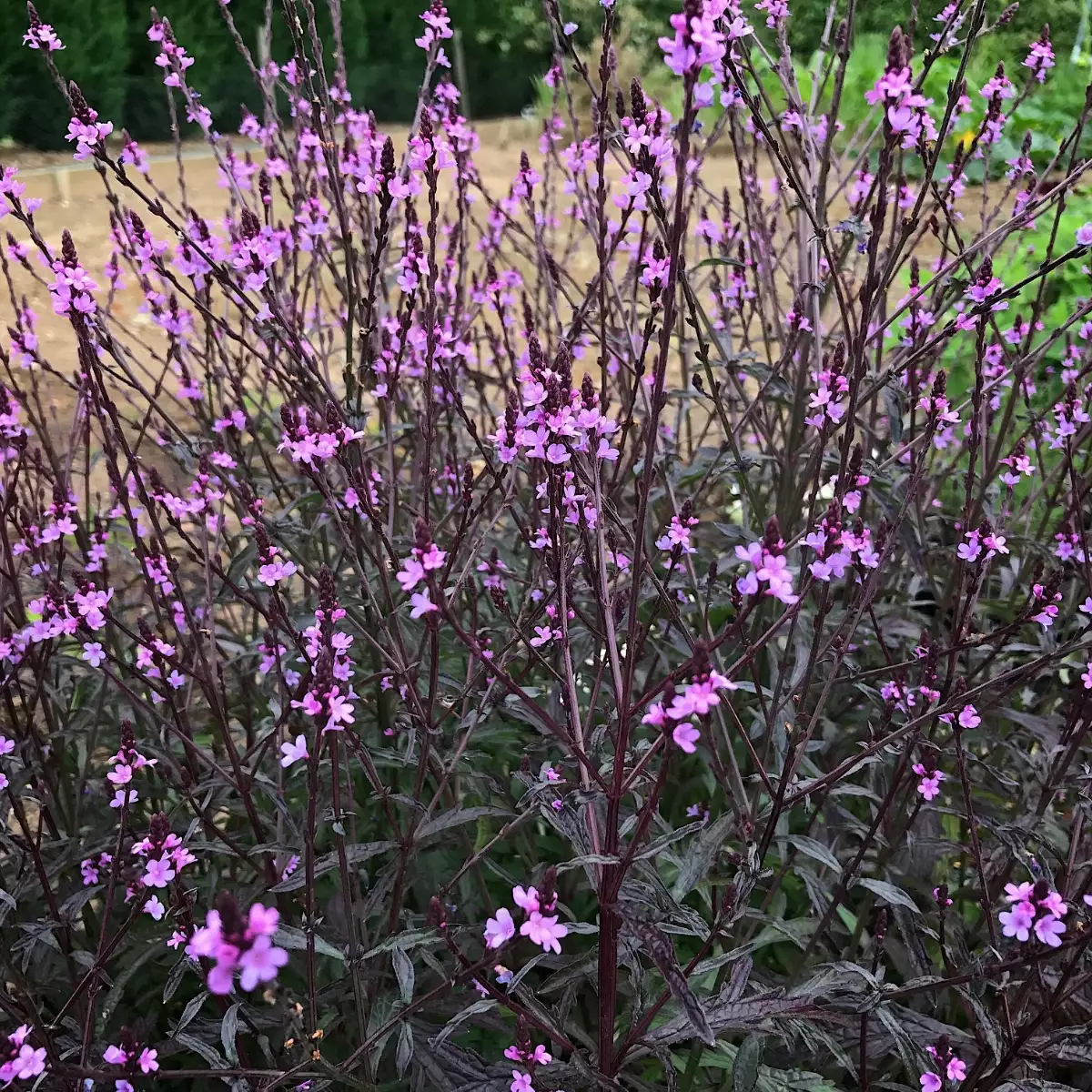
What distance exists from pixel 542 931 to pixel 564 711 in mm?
782

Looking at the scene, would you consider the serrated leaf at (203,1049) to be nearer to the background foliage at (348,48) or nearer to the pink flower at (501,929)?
the pink flower at (501,929)

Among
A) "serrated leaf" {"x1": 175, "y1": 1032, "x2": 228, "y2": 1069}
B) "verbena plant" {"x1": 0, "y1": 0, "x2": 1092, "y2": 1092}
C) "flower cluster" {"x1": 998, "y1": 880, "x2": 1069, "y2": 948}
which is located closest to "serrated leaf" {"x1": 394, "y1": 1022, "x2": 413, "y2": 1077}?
"verbena plant" {"x1": 0, "y1": 0, "x2": 1092, "y2": 1092}

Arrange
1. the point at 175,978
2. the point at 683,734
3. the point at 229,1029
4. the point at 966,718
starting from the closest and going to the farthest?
the point at 683,734 → the point at 229,1029 → the point at 175,978 → the point at 966,718

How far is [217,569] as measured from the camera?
1.78 meters

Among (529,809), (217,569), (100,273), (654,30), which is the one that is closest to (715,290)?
(217,569)

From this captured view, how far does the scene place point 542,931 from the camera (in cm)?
122

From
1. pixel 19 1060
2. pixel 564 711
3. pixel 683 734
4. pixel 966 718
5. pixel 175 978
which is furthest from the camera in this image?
pixel 564 711

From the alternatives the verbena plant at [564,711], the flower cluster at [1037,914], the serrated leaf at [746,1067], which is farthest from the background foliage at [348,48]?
the serrated leaf at [746,1067]

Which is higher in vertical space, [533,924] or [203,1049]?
[533,924]

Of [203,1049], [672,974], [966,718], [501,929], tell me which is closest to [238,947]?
[501,929]

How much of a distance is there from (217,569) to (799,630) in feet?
3.91

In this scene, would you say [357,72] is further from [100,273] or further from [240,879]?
[240,879]

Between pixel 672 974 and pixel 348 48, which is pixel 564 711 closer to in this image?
pixel 672 974

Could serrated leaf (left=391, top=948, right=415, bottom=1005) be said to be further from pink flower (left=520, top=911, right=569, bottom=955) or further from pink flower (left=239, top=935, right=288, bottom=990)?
pink flower (left=239, top=935, right=288, bottom=990)
